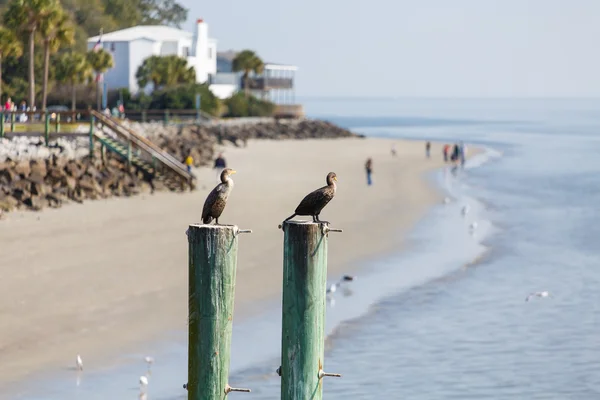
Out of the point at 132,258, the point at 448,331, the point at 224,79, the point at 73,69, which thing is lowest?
the point at 448,331

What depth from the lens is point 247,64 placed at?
3770 inches

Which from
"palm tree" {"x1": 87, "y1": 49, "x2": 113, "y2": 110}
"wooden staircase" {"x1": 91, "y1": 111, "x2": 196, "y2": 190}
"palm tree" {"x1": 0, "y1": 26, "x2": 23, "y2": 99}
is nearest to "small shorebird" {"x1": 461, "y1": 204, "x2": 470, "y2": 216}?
"wooden staircase" {"x1": 91, "y1": 111, "x2": 196, "y2": 190}

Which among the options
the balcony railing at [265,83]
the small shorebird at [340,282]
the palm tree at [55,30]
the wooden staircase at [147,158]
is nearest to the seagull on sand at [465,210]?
the wooden staircase at [147,158]

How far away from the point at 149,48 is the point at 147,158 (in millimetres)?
43829

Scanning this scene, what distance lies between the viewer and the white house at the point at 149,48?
76.2 metres

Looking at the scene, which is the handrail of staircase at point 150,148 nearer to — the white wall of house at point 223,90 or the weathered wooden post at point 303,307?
the weathered wooden post at point 303,307

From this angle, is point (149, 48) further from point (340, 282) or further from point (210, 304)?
point (210, 304)

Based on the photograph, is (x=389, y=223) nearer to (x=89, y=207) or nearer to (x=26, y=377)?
(x=89, y=207)

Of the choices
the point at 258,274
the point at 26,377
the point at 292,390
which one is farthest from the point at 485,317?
the point at 292,390

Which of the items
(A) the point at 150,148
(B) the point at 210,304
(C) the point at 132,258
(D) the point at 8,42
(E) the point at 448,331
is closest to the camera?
(B) the point at 210,304

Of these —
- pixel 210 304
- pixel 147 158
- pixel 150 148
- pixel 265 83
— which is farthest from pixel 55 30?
pixel 265 83

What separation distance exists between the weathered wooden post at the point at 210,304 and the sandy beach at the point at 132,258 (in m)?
6.76

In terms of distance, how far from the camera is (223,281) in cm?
793

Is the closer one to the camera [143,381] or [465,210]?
[143,381]
